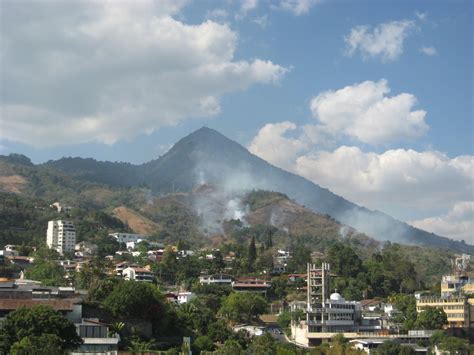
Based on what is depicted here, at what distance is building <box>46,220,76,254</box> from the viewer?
120 metres

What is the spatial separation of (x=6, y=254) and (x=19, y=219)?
31095 millimetres

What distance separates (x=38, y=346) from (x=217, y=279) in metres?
53.2

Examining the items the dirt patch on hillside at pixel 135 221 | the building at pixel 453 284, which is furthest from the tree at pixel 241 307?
the dirt patch on hillside at pixel 135 221

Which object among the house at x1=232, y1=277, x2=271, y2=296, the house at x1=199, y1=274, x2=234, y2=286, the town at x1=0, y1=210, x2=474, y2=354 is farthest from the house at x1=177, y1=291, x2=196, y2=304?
the house at x1=199, y1=274, x2=234, y2=286

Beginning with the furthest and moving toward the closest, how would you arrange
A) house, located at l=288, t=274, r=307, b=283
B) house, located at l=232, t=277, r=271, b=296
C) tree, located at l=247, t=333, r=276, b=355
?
house, located at l=288, t=274, r=307, b=283
house, located at l=232, t=277, r=271, b=296
tree, located at l=247, t=333, r=276, b=355

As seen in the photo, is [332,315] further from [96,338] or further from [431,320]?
[96,338]

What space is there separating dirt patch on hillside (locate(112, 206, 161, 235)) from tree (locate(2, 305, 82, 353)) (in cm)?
12874

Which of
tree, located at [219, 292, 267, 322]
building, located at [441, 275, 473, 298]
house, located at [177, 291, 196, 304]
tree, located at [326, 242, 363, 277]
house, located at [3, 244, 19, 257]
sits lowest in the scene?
tree, located at [219, 292, 267, 322]

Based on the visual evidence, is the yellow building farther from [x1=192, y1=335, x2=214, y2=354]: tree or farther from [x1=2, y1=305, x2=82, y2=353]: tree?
[x1=2, y1=305, x2=82, y2=353]: tree

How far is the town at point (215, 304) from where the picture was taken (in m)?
50.2

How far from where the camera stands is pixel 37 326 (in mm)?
43000

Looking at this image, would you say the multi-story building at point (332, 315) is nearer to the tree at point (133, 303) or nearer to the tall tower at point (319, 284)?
the tall tower at point (319, 284)

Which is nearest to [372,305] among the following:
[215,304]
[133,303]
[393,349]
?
[215,304]

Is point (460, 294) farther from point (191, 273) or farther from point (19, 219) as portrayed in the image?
point (19, 219)
